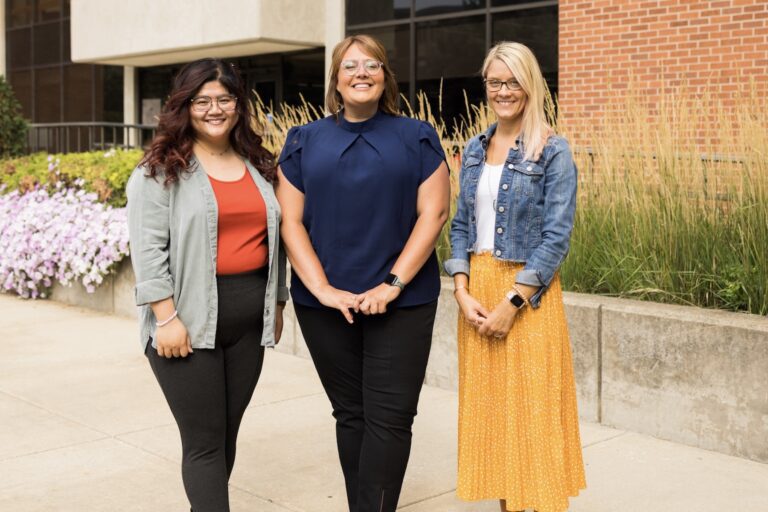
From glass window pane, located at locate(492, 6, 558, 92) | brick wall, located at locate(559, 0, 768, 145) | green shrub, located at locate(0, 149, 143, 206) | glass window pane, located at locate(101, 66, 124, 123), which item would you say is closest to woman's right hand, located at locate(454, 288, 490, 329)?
brick wall, located at locate(559, 0, 768, 145)

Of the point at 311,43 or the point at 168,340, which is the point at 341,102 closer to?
the point at 168,340

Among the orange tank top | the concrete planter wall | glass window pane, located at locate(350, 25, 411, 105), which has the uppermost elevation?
glass window pane, located at locate(350, 25, 411, 105)

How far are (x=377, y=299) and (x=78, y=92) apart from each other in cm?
2199

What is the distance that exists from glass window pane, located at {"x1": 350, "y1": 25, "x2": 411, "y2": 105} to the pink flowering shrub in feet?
22.1

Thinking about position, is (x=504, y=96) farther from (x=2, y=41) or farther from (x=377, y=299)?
(x=2, y=41)

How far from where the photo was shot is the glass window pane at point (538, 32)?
13.0m

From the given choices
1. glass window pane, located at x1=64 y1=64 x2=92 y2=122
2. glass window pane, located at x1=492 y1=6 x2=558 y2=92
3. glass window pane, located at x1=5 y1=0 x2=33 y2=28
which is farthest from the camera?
glass window pane, located at x1=5 y1=0 x2=33 y2=28

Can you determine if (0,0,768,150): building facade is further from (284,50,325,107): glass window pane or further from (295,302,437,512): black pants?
(295,302,437,512): black pants

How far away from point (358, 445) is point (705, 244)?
2.81m

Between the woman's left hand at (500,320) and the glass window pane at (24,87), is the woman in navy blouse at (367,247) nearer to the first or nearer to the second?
the woman's left hand at (500,320)

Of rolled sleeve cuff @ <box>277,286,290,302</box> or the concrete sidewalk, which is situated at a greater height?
rolled sleeve cuff @ <box>277,286,290,302</box>

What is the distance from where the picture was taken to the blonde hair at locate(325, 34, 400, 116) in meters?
3.33

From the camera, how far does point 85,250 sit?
888cm

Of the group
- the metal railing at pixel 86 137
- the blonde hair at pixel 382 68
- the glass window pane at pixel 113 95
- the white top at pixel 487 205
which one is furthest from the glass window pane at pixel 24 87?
the white top at pixel 487 205
